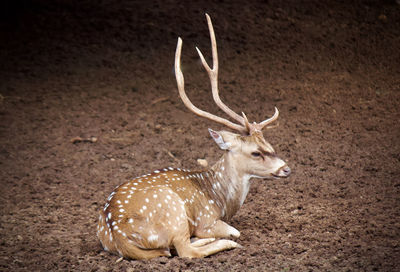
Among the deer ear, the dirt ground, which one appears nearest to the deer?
the deer ear

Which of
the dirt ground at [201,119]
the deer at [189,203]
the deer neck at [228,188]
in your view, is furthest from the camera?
the deer neck at [228,188]

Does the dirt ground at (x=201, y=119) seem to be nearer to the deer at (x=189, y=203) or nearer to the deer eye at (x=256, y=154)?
the deer at (x=189, y=203)

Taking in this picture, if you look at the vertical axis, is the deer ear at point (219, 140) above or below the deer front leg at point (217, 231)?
above

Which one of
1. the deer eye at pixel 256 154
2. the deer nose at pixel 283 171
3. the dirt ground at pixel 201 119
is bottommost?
the dirt ground at pixel 201 119

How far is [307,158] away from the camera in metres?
5.68

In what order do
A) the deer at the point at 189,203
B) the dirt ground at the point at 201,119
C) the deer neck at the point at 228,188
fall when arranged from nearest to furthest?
the deer at the point at 189,203 → the dirt ground at the point at 201,119 → the deer neck at the point at 228,188

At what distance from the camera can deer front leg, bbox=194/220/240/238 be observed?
418 centimetres

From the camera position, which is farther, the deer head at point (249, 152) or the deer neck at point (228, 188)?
the deer neck at point (228, 188)

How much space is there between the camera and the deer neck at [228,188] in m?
4.36

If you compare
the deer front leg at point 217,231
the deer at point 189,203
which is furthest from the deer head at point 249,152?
the deer front leg at point 217,231

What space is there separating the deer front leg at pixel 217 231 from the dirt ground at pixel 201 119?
0.10m

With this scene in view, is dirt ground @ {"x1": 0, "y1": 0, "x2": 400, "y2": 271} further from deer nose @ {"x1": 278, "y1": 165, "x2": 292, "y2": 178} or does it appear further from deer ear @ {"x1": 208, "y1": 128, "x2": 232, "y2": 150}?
deer ear @ {"x1": 208, "y1": 128, "x2": 232, "y2": 150}

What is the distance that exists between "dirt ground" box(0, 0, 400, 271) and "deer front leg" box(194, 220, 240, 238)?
3.9 inches

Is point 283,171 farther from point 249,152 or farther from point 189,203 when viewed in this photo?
point 189,203
